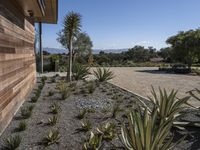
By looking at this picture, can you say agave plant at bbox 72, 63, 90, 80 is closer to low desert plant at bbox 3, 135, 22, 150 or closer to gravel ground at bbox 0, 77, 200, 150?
gravel ground at bbox 0, 77, 200, 150

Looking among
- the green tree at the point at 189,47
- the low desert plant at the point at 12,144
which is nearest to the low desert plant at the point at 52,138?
the low desert plant at the point at 12,144

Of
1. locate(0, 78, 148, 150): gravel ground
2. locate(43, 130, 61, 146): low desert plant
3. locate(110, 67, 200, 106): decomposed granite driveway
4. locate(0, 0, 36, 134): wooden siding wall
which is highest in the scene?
locate(0, 0, 36, 134): wooden siding wall

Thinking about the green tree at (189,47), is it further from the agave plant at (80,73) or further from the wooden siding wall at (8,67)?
the wooden siding wall at (8,67)

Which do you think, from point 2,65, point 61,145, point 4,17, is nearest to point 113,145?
point 61,145

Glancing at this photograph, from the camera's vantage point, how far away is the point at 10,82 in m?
6.98

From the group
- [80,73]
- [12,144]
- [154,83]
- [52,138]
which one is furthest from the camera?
[154,83]

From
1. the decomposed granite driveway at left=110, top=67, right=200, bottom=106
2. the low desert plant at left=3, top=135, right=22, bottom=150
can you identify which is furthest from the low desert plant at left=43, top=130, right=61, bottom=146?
the decomposed granite driveway at left=110, top=67, right=200, bottom=106

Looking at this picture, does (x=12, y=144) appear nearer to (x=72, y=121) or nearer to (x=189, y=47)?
(x=72, y=121)

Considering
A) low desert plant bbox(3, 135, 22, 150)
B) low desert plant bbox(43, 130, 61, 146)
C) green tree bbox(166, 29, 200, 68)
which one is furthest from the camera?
green tree bbox(166, 29, 200, 68)

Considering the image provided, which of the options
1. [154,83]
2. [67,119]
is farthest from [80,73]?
A: [67,119]

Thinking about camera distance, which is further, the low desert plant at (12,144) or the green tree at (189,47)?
the green tree at (189,47)

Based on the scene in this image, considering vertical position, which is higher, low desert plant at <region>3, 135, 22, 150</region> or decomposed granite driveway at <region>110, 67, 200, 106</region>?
low desert plant at <region>3, 135, 22, 150</region>

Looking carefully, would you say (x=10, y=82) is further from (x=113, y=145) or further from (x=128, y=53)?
(x=128, y=53)

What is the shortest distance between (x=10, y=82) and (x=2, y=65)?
1.02 meters
